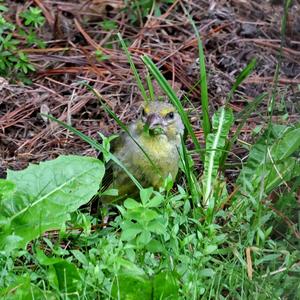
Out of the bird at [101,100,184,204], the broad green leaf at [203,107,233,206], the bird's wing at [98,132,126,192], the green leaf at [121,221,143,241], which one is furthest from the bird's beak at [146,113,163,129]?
the green leaf at [121,221,143,241]

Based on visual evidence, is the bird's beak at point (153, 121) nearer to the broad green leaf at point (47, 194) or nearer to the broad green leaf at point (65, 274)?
the broad green leaf at point (47, 194)

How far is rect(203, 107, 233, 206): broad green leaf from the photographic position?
5.59 metres

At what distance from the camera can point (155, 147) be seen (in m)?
5.77

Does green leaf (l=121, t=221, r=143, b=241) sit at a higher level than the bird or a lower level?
higher

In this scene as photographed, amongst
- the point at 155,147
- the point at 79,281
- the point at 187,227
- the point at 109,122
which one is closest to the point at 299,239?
the point at 187,227

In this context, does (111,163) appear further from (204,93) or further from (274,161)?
(274,161)

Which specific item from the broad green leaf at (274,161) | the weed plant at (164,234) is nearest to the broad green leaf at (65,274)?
the weed plant at (164,234)

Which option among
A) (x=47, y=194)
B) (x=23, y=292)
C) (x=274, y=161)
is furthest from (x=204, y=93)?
(x=23, y=292)

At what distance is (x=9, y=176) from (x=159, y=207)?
0.84 m

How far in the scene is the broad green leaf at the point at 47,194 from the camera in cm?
493

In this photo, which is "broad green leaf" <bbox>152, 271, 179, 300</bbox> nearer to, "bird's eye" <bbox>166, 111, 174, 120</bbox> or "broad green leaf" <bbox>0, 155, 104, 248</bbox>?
"broad green leaf" <bbox>0, 155, 104, 248</bbox>

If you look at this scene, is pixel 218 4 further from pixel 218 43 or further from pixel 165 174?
pixel 165 174

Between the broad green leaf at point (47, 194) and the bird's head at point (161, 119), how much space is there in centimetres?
59

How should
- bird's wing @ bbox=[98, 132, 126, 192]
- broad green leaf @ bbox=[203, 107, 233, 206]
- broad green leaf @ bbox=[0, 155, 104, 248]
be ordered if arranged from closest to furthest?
broad green leaf @ bbox=[0, 155, 104, 248]
broad green leaf @ bbox=[203, 107, 233, 206]
bird's wing @ bbox=[98, 132, 126, 192]
